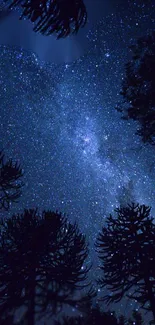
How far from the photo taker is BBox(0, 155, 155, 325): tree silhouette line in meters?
7.44

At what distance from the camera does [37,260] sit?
24.8ft

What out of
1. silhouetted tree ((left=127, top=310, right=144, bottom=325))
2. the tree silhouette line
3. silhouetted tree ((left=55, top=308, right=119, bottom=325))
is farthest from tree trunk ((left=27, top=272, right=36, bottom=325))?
silhouetted tree ((left=127, top=310, right=144, bottom=325))

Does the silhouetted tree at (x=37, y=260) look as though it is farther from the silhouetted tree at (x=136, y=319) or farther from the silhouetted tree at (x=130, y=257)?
the silhouetted tree at (x=136, y=319)

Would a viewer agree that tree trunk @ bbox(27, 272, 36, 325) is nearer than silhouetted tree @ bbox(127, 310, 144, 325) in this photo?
Yes

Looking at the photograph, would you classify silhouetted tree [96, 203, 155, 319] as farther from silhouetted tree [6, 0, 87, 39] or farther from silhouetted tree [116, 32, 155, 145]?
silhouetted tree [6, 0, 87, 39]

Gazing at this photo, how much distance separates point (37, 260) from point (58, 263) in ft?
2.50

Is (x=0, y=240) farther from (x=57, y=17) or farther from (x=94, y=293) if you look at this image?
(x=57, y=17)

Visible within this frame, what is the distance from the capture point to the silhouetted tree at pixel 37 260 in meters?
→ 7.43

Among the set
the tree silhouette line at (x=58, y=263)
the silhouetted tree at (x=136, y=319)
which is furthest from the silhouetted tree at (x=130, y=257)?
the silhouetted tree at (x=136, y=319)

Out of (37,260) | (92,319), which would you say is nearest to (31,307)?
(37,260)

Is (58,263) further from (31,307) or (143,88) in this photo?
(143,88)

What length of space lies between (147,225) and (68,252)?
9.71ft

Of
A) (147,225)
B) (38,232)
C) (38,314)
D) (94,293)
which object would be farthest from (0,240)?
(147,225)

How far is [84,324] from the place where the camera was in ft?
27.0
